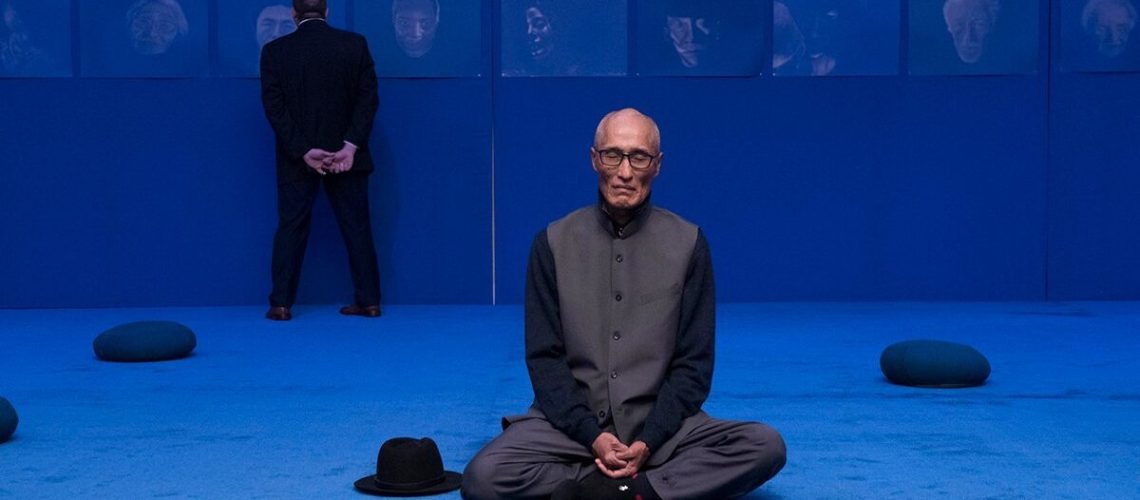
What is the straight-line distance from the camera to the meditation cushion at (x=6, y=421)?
4.88 meters

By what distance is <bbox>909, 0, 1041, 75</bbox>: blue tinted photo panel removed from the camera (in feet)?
31.8

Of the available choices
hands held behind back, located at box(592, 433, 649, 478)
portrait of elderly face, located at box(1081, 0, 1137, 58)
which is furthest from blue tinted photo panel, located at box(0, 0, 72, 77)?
hands held behind back, located at box(592, 433, 649, 478)

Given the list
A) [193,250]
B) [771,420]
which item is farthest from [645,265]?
[193,250]

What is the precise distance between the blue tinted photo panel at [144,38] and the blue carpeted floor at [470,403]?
5.33 ft

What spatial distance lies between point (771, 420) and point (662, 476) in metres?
1.57

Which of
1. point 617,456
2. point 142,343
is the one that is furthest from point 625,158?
point 142,343

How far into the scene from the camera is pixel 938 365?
6.12 meters

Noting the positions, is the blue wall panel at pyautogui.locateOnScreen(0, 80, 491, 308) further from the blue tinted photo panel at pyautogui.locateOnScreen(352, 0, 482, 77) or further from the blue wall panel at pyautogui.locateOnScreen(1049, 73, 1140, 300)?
the blue wall panel at pyautogui.locateOnScreen(1049, 73, 1140, 300)

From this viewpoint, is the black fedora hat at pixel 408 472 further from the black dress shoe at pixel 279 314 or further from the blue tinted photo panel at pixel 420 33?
the blue tinted photo panel at pixel 420 33

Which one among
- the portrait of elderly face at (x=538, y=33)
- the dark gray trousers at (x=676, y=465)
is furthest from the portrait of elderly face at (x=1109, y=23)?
the dark gray trousers at (x=676, y=465)

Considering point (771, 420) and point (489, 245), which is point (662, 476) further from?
point (489, 245)

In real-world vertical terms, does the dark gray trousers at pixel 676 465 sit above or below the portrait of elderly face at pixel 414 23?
below

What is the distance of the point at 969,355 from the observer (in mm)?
6160

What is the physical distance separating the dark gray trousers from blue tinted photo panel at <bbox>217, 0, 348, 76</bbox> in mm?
6043
